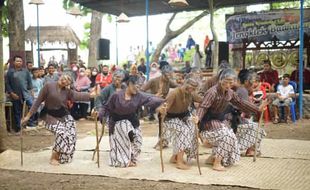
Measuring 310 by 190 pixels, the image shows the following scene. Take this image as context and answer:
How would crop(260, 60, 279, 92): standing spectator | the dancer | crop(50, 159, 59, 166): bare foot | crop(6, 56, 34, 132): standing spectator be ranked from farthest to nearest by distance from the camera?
1. crop(260, 60, 279, 92): standing spectator
2. crop(6, 56, 34, 132): standing spectator
3. the dancer
4. crop(50, 159, 59, 166): bare foot

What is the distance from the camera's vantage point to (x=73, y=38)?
16469 millimetres

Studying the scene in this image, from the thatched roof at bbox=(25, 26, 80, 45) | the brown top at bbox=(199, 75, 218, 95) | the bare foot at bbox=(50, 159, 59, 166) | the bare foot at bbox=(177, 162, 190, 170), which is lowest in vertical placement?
the bare foot at bbox=(50, 159, 59, 166)

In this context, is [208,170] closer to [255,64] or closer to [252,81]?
[252,81]

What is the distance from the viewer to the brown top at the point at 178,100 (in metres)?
5.65

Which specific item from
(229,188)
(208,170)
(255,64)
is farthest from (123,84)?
(255,64)

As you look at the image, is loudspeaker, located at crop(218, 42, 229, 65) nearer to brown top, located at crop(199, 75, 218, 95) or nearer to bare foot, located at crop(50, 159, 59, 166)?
brown top, located at crop(199, 75, 218, 95)

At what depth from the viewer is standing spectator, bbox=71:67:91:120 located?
440 inches

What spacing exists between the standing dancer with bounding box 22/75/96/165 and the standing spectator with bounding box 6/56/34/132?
2977 mm

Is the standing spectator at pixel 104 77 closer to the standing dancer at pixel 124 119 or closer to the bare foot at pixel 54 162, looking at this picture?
the bare foot at pixel 54 162

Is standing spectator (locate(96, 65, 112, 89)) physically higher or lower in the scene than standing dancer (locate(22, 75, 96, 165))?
higher

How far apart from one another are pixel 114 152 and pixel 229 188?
1.77 m

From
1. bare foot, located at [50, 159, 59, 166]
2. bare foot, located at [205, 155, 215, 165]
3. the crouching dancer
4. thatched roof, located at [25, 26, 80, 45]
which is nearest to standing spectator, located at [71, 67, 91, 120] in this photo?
bare foot, located at [50, 159, 59, 166]

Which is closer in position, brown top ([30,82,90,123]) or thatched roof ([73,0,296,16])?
brown top ([30,82,90,123])

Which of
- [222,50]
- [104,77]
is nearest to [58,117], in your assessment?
[104,77]
